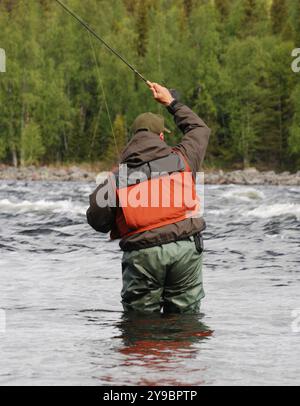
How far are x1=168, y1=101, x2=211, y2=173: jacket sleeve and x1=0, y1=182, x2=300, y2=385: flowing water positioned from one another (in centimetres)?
118

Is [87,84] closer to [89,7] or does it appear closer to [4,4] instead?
[89,7]

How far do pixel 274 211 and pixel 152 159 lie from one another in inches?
441

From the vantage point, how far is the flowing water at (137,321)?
505cm

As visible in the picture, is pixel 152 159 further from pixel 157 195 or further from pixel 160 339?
pixel 160 339

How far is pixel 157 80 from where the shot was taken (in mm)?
55312

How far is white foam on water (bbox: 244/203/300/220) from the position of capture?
53.5ft

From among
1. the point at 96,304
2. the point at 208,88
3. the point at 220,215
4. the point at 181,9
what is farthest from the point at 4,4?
the point at 96,304

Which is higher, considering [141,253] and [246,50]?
[246,50]

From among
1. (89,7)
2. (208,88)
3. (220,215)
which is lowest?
(220,215)

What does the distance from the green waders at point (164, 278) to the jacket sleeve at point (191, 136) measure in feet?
1.87

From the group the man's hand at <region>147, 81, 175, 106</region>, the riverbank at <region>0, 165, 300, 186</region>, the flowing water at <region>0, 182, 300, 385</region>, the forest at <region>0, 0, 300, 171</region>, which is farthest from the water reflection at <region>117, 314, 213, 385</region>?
the forest at <region>0, 0, 300, 171</region>

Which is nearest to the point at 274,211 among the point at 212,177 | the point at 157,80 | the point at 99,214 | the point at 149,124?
the point at 149,124
